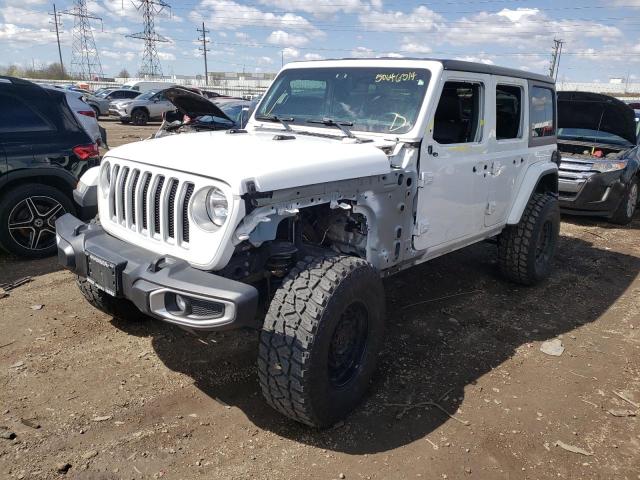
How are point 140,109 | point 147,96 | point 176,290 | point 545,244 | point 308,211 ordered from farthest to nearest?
point 147,96
point 140,109
point 545,244
point 308,211
point 176,290

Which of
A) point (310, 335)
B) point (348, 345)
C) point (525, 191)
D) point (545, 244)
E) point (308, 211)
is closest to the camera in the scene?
point (310, 335)

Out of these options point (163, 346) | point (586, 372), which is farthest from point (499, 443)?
point (163, 346)

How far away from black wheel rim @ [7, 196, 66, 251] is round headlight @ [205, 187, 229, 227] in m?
3.58

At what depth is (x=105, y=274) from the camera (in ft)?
9.61

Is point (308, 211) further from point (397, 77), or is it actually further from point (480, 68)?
point (480, 68)

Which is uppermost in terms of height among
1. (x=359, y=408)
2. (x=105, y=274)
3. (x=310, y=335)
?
(x=105, y=274)

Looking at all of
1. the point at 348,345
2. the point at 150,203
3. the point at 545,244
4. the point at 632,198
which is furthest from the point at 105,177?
the point at 632,198

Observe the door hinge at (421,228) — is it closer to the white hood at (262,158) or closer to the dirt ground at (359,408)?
the white hood at (262,158)

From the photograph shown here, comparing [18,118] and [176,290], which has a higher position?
[18,118]

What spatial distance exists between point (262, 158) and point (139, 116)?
2260 cm

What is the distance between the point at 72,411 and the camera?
3123 millimetres

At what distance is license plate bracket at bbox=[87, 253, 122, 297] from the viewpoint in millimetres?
2844

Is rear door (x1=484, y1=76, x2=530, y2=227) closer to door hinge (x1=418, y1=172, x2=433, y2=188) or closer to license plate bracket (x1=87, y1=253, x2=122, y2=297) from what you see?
door hinge (x1=418, y1=172, x2=433, y2=188)

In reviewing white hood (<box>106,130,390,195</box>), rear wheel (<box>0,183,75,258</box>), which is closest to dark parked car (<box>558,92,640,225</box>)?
white hood (<box>106,130,390,195</box>)
